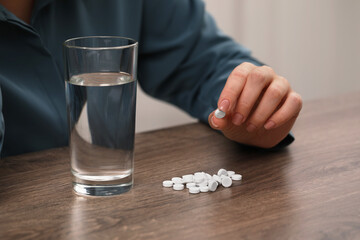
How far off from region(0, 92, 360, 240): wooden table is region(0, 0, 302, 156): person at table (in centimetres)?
6

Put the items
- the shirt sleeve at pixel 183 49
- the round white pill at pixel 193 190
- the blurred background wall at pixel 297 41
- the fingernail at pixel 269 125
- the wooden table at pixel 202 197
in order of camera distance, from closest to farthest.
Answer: the wooden table at pixel 202 197, the round white pill at pixel 193 190, the fingernail at pixel 269 125, the shirt sleeve at pixel 183 49, the blurred background wall at pixel 297 41

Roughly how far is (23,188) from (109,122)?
0.18 m

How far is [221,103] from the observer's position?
827 millimetres

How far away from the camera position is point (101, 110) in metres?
0.70

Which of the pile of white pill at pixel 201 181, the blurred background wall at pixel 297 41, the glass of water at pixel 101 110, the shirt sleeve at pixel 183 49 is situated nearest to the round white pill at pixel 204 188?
the pile of white pill at pixel 201 181

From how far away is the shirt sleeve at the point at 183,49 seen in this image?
50.1 inches

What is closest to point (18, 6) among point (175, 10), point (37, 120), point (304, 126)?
point (37, 120)

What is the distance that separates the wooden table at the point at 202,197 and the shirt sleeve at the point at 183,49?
0.97 feet

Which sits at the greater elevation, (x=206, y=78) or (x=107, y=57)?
(x=107, y=57)

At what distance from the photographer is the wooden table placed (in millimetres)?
637

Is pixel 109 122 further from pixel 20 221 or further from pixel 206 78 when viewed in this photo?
pixel 206 78

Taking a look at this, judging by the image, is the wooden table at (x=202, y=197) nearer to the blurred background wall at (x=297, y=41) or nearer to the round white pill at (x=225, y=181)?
the round white pill at (x=225, y=181)

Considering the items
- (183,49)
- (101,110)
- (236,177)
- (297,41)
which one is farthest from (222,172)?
(297,41)

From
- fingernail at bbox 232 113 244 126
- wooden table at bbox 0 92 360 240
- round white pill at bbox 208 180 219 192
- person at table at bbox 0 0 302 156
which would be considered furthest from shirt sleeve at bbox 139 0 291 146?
round white pill at bbox 208 180 219 192
